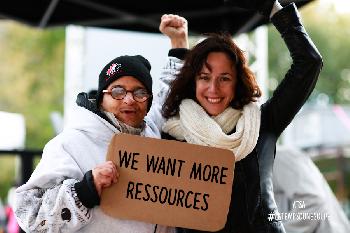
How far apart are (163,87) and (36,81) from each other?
1935 cm

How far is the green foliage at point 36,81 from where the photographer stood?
21.4m

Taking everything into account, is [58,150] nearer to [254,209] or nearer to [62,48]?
[254,209]

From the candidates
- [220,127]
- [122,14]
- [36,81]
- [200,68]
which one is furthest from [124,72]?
[36,81]

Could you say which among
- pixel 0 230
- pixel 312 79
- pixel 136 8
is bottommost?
pixel 0 230

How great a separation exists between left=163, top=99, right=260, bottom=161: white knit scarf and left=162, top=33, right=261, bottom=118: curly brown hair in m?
0.05

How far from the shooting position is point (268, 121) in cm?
251

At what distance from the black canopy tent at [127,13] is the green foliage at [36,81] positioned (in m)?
15.1

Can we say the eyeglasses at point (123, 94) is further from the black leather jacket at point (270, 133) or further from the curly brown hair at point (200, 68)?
the black leather jacket at point (270, 133)

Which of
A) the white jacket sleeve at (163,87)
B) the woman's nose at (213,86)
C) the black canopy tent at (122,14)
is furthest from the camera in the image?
the black canopy tent at (122,14)

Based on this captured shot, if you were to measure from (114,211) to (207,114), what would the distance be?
0.54m

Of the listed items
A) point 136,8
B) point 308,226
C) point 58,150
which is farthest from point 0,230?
point 58,150

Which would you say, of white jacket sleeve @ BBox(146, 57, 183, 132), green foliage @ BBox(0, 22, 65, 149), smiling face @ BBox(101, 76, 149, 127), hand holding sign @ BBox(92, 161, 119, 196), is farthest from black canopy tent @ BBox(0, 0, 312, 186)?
green foliage @ BBox(0, 22, 65, 149)

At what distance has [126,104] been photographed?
229 centimetres

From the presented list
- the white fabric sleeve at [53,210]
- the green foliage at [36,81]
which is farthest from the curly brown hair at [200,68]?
the green foliage at [36,81]
